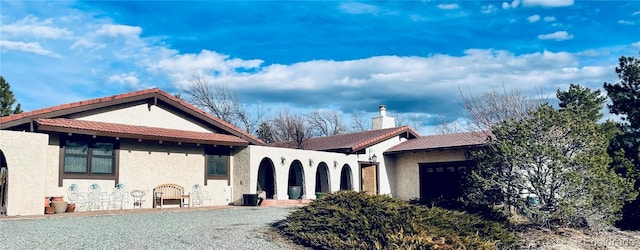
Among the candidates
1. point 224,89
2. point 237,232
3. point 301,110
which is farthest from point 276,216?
point 301,110

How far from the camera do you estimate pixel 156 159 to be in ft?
56.0

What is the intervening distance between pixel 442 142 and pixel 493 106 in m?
2.79

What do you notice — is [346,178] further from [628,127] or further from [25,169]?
[25,169]

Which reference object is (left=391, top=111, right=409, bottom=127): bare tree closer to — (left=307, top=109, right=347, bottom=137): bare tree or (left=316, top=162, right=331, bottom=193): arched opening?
(left=307, top=109, right=347, bottom=137): bare tree

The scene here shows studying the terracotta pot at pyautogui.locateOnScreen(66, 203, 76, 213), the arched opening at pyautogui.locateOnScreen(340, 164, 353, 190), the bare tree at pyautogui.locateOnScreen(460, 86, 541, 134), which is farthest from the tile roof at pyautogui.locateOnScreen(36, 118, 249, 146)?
the bare tree at pyautogui.locateOnScreen(460, 86, 541, 134)

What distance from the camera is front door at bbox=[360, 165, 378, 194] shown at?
22297mm

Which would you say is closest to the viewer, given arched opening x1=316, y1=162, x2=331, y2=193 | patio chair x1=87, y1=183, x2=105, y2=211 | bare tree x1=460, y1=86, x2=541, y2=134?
patio chair x1=87, y1=183, x2=105, y2=211

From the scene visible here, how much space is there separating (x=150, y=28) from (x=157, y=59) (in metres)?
5.85

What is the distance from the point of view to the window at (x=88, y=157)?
15023mm

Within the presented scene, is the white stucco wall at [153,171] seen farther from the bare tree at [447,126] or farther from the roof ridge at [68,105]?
the bare tree at [447,126]

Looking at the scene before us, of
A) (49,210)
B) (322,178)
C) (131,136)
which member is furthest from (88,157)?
(322,178)

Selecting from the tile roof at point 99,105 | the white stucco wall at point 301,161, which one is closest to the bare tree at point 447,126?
the white stucco wall at point 301,161

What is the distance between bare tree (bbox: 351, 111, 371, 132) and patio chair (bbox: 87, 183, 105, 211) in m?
32.1

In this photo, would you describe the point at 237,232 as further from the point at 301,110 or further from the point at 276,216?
the point at 301,110
